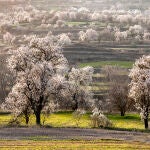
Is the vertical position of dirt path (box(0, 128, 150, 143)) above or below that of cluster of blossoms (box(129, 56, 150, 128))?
below

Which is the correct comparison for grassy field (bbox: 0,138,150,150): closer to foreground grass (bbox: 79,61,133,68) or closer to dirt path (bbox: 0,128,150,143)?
dirt path (bbox: 0,128,150,143)

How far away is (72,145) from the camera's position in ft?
198

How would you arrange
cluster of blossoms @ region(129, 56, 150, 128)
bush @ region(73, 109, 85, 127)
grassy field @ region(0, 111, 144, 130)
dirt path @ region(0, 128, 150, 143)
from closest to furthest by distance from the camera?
dirt path @ region(0, 128, 150, 143) < cluster of blossoms @ region(129, 56, 150, 128) < grassy field @ region(0, 111, 144, 130) < bush @ region(73, 109, 85, 127)

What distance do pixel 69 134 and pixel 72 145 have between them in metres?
12.4

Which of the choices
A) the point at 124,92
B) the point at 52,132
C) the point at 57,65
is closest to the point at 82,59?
the point at 124,92

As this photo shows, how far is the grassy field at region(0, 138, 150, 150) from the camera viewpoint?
57991mm

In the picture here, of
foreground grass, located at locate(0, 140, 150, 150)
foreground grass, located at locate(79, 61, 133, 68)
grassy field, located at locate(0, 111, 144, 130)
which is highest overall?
foreground grass, located at locate(79, 61, 133, 68)

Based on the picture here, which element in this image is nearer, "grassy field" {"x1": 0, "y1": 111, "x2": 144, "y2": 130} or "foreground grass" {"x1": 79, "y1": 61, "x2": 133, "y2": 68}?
"grassy field" {"x1": 0, "y1": 111, "x2": 144, "y2": 130}

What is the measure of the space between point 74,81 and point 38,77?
36.0 m

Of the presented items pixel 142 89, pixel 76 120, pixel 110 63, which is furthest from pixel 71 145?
pixel 110 63

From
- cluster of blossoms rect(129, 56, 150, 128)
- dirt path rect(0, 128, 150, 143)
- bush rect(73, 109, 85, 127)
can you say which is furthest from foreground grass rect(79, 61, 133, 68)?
dirt path rect(0, 128, 150, 143)

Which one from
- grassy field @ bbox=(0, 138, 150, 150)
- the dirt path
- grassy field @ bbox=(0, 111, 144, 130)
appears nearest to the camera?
grassy field @ bbox=(0, 138, 150, 150)

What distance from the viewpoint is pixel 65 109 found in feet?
390

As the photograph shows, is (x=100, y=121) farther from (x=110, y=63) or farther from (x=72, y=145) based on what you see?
(x=110, y=63)
